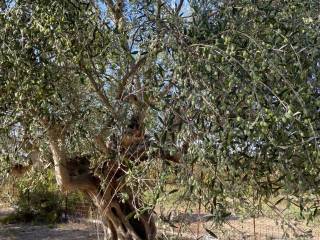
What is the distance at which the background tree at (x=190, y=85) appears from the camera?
234cm

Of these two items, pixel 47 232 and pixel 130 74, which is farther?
pixel 47 232

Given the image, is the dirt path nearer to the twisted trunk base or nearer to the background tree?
the twisted trunk base

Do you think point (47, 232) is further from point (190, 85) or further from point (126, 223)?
point (190, 85)

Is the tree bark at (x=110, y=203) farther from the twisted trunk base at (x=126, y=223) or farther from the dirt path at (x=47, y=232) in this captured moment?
the dirt path at (x=47, y=232)

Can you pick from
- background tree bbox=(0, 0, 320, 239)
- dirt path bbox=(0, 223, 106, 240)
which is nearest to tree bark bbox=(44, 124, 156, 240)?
background tree bbox=(0, 0, 320, 239)

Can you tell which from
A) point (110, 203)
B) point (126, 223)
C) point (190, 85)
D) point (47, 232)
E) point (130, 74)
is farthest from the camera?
point (47, 232)

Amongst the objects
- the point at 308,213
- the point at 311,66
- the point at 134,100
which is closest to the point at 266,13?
the point at 311,66

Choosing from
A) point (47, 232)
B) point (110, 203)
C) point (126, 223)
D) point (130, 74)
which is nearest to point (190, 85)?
point (130, 74)

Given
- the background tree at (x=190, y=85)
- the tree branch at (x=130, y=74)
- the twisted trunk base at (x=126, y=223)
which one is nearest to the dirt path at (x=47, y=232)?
the twisted trunk base at (x=126, y=223)

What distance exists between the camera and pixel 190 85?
2537 mm

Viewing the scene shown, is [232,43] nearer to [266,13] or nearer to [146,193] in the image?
[266,13]

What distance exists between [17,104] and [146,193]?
3.83ft

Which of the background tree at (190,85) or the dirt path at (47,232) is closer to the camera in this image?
the background tree at (190,85)

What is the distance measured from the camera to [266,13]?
297 cm
